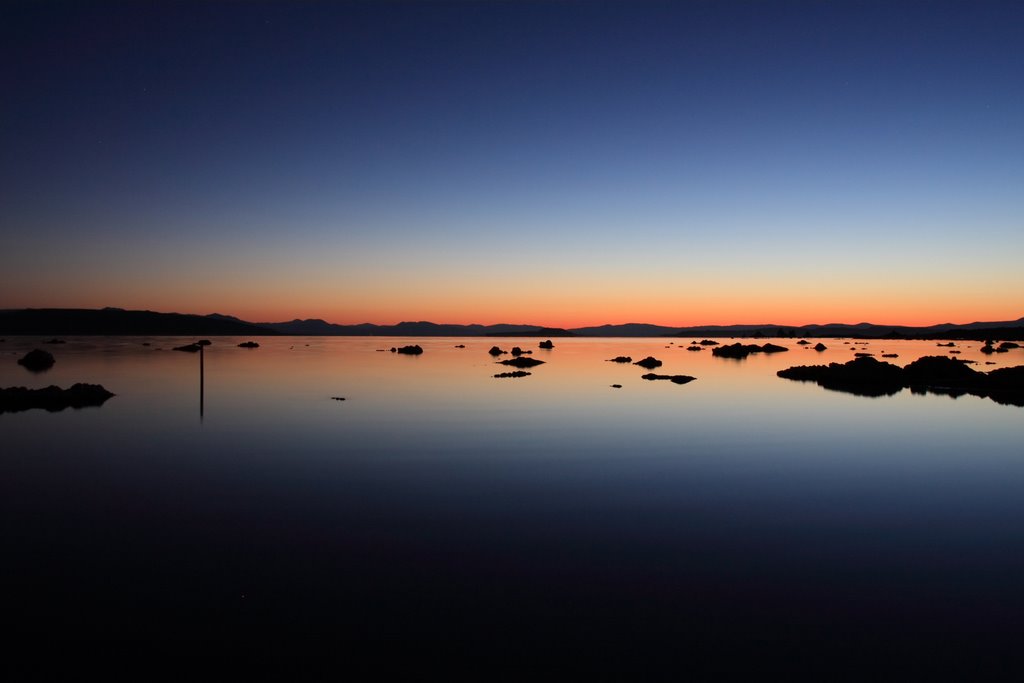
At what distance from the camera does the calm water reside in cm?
901

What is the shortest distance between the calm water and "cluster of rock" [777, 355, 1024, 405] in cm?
1881

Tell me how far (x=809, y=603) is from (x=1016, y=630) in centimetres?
276

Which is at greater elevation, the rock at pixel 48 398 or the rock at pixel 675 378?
the rock at pixel 48 398

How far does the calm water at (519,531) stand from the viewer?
9008 mm

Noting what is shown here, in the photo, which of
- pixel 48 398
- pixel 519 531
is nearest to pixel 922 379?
pixel 519 531

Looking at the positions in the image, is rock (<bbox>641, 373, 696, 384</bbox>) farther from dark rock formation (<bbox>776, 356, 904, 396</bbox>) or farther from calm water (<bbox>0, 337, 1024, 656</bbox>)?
calm water (<bbox>0, 337, 1024, 656</bbox>)

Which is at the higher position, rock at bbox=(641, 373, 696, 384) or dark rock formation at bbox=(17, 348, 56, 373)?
dark rock formation at bbox=(17, 348, 56, 373)

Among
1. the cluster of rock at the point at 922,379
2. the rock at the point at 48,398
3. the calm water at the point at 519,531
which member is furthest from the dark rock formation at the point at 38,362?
the cluster of rock at the point at 922,379

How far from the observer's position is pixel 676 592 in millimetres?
10125

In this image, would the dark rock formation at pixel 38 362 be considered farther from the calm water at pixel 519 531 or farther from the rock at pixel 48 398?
the calm water at pixel 519 531

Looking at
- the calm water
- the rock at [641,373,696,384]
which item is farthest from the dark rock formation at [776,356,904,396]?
the calm water

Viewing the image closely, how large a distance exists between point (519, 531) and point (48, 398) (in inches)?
1251

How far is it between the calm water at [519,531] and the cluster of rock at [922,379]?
18810 mm

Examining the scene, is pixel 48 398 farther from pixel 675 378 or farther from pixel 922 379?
pixel 922 379
